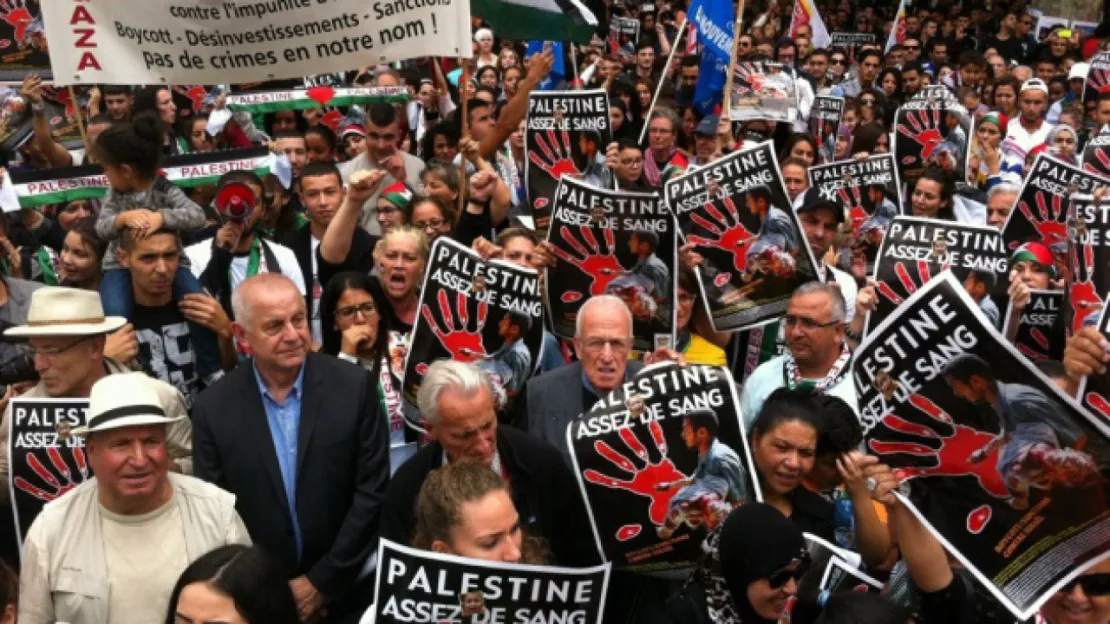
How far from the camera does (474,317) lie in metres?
5.44

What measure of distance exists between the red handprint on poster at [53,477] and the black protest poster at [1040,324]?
4.28m

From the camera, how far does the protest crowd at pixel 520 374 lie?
357cm

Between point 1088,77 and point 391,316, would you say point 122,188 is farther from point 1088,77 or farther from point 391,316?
point 1088,77

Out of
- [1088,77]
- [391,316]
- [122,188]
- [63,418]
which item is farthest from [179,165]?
[1088,77]

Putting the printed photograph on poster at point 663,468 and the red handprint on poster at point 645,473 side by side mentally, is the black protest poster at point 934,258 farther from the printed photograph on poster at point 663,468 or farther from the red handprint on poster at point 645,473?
the red handprint on poster at point 645,473

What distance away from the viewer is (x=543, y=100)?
894 centimetres

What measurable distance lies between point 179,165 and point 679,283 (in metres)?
3.75

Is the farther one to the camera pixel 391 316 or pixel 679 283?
pixel 679 283

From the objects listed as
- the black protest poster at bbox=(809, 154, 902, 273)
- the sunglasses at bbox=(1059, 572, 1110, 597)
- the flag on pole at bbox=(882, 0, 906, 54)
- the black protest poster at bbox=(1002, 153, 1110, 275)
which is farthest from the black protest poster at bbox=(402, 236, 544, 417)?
the flag on pole at bbox=(882, 0, 906, 54)

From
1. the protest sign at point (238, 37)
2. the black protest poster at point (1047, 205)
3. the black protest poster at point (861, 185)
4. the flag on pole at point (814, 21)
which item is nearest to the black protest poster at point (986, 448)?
the protest sign at point (238, 37)

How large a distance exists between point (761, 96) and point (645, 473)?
7749 millimetres

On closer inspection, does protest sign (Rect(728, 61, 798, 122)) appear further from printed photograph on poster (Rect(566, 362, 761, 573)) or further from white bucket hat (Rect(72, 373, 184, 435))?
white bucket hat (Rect(72, 373, 184, 435))

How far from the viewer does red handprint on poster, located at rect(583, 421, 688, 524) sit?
4.22 meters

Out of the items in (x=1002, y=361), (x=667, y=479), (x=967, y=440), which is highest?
(x=1002, y=361)
